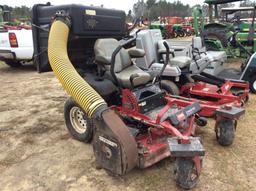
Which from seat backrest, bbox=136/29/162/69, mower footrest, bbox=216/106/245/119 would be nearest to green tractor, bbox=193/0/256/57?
seat backrest, bbox=136/29/162/69

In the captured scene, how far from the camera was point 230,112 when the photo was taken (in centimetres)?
349

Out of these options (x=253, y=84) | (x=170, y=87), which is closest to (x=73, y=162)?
(x=170, y=87)

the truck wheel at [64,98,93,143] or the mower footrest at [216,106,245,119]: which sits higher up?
the mower footrest at [216,106,245,119]

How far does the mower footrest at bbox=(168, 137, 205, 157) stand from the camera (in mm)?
2600

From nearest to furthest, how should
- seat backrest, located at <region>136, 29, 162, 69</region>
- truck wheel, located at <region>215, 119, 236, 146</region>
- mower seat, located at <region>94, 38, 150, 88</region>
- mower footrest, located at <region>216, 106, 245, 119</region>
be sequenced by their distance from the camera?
mower footrest, located at <region>216, 106, 245, 119</region> < truck wheel, located at <region>215, 119, 236, 146</region> < mower seat, located at <region>94, 38, 150, 88</region> < seat backrest, located at <region>136, 29, 162, 69</region>

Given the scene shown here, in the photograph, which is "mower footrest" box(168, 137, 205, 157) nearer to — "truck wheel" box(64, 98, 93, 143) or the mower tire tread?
the mower tire tread

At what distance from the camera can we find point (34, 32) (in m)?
4.03

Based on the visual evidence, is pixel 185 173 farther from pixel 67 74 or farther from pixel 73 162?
pixel 67 74

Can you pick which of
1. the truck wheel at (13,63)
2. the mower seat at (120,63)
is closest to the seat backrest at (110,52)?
the mower seat at (120,63)

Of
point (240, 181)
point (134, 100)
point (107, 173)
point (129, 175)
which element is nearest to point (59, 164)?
point (107, 173)

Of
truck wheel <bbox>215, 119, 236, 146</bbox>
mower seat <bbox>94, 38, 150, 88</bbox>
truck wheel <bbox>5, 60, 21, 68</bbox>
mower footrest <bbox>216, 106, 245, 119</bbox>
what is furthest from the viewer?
truck wheel <bbox>5, 60, 21, 68</bbox>

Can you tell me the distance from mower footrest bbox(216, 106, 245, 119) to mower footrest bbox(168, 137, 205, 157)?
2.93 feet

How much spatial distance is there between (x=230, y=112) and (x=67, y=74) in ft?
6.03

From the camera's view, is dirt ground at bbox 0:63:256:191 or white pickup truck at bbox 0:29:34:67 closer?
dirt ground at bbox 0:63:256:191
